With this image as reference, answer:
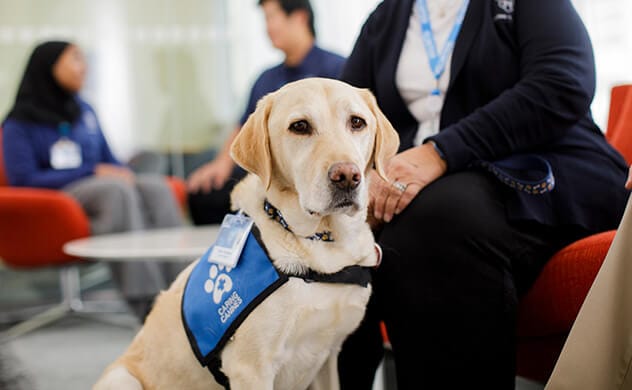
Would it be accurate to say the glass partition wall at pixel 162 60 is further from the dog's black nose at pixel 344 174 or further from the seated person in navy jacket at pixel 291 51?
the dog's black nose at pixel 344 174

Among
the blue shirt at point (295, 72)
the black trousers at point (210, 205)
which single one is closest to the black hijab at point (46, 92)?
the black trousers at point (210, 205)

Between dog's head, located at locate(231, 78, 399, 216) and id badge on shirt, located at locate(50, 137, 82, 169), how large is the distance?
9.29 ft

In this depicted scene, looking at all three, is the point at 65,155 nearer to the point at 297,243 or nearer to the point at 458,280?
the point at 297,243

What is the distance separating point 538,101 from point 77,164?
10.2 feet

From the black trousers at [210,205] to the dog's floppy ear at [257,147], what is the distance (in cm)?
222

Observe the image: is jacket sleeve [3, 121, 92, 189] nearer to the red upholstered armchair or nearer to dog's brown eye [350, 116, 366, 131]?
dog's brown eye [350, 116, 366, 131]

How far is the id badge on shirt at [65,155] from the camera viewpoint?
372 cm

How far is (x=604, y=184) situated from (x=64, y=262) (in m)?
2.86

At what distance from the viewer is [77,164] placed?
3801mm

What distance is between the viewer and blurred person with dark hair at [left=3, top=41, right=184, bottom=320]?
139 inches

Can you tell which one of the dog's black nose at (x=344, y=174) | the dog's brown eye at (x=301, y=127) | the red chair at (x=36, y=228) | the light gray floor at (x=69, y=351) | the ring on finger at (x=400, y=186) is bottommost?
the light gray floor at (x=69, y=351)

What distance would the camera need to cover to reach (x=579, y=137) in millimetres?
1455

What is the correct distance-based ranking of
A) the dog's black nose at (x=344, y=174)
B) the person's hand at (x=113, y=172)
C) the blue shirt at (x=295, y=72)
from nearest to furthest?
1. the dog's black nose at (x=344, y=174)
2. the blue shirt at (x=295, y=72)
3. the person's hand at (x=113, y=172)

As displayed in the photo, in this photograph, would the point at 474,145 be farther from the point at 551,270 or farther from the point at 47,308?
the point at 47,308
